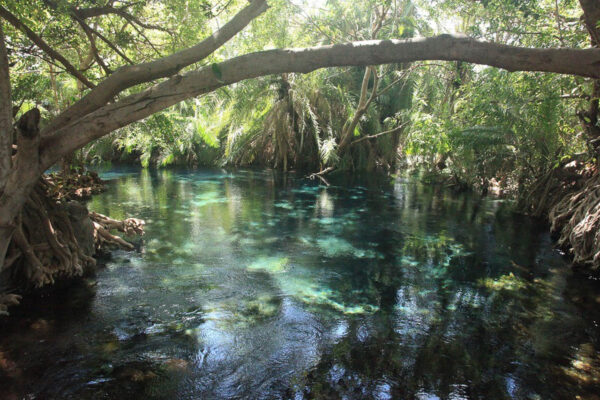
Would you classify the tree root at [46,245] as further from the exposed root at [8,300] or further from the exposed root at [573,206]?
the exposed root at [573,206]

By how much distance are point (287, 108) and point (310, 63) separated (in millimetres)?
17145

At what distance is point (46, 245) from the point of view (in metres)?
5.85

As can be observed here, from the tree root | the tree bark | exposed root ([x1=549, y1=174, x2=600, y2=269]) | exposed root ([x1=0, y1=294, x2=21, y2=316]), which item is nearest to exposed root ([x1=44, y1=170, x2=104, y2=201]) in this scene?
the tree root

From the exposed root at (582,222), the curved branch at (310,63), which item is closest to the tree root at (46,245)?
the curved branch at (310,63)

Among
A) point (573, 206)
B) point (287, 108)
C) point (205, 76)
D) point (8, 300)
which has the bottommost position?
point (8, 300)

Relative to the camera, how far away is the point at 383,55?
421cm

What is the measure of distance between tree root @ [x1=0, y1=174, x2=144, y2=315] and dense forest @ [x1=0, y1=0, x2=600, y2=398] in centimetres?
3

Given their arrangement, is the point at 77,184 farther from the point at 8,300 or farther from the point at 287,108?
the point at 287,108

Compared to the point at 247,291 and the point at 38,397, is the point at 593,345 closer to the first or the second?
the point at 247,291

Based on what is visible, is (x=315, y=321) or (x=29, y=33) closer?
(x=315, y=321)

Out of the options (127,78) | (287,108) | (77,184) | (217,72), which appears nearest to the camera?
(217,72)

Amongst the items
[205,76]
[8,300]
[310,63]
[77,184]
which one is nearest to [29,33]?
[205,76]

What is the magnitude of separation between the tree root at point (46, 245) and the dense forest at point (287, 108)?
25 millimetres

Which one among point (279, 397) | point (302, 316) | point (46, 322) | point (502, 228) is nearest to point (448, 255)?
point (502, 228)
